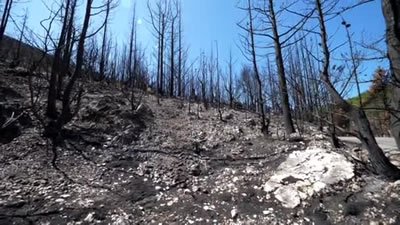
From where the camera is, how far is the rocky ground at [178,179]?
4.40 metres

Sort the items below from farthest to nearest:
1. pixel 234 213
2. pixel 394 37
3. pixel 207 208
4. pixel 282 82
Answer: pixel 282 82 → pixel 207 208 → pixel 234 213 → pixel 394 37

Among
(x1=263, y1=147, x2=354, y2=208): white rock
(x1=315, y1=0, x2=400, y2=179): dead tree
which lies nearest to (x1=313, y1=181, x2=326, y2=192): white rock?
(x1=263, y1=147, x2=354, y2=208): white rock

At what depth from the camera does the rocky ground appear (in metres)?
4.40

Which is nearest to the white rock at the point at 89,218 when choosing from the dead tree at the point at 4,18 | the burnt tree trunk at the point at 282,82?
the burnt tree trunk at the point at 282,82

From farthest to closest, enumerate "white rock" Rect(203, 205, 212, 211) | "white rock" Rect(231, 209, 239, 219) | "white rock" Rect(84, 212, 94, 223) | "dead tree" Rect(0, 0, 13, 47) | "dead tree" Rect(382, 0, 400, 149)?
"dead tree" Rect(0, 0, 13, 47)
"white rock" Rect(203, 205, 212, 211)
"white rock" Rect(231, 209, 239, 219)
"white rock" Rect(84, 212, 94, 223)
"dead tree" Rect(382, 0, 400, 149)

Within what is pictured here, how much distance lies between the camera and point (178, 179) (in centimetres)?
580

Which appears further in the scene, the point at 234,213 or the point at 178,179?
the point at 178,179

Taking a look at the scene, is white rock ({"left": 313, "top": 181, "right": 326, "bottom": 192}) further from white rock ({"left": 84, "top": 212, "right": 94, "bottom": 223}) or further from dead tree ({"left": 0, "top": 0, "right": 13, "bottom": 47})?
dead tree ({"left": 0, "top": 0, "right": 13, "bottom": 47})

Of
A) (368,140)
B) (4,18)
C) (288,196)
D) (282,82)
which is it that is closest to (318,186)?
(288,196)

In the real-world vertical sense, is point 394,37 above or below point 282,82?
below

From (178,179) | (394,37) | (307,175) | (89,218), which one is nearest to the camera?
(394,37)

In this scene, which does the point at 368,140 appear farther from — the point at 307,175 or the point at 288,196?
the point at 288,196

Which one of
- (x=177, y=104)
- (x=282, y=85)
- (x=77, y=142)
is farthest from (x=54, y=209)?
(x=177, y=104)

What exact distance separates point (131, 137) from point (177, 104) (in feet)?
20.5
